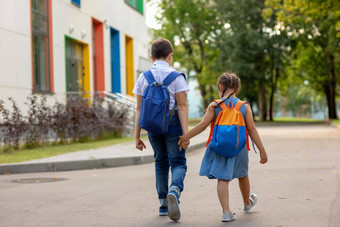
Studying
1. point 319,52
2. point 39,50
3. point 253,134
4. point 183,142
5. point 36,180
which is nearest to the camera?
point 183,142

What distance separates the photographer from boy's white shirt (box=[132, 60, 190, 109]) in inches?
229

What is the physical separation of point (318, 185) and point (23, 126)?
912 centimetres

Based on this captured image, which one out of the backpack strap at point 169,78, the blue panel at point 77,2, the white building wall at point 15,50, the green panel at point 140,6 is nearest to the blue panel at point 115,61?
the green panel at point 140,6

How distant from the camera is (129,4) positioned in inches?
1389

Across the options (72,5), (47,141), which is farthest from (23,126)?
(72,5)

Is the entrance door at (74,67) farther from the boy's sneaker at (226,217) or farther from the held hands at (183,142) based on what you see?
the boy's sneaker at (226,217)

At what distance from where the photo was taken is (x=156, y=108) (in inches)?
224

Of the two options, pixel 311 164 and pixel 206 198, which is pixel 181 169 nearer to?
pixel 206 198

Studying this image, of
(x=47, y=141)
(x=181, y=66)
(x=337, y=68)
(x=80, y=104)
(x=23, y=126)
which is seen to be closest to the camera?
(x=23, y=126)

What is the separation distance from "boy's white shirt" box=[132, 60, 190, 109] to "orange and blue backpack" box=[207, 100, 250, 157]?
41cm

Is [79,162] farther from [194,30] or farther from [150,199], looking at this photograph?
[194,30]

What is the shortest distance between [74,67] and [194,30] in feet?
84.1

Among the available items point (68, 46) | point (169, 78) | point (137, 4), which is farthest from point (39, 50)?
point (169, 78)

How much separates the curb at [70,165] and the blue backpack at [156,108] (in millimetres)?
6158
